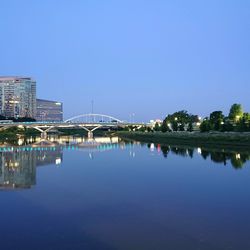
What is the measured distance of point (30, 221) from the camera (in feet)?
31.5

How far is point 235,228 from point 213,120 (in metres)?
42.4

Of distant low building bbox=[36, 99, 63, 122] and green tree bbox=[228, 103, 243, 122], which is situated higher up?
distant low building bbox=[36, 99, 63, 122]

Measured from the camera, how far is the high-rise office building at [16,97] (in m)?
132

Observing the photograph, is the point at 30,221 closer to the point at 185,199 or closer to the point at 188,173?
the point at 185,199

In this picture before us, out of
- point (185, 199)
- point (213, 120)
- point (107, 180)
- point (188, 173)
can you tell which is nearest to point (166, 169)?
point (188, 173)

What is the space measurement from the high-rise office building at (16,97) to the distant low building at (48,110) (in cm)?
1498

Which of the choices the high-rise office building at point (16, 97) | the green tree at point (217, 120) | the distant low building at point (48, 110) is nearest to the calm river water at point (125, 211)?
the green tree at point (217, 120)

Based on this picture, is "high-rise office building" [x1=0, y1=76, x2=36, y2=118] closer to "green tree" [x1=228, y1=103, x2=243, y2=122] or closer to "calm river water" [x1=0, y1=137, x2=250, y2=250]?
"green tree" [x1=228, y1=103, x2=243, y2=122]

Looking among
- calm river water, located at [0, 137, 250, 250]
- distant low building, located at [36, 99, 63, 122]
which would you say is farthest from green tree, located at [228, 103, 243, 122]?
distant low building, located at [36, 99, 63, 122]

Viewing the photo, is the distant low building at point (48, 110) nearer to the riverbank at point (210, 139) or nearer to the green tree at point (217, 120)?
the riverbank at point (210, 139)

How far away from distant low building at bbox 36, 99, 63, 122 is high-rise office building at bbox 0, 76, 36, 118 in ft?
49.2

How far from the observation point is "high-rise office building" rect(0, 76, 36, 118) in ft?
432

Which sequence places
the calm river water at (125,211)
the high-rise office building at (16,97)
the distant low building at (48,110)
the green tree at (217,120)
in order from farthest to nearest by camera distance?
the distant low building at (48,110), the high-rise office building at (16,97), the green tree at (217,120), the calm river water at (125,211)

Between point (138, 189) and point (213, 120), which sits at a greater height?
point (213, 120)
